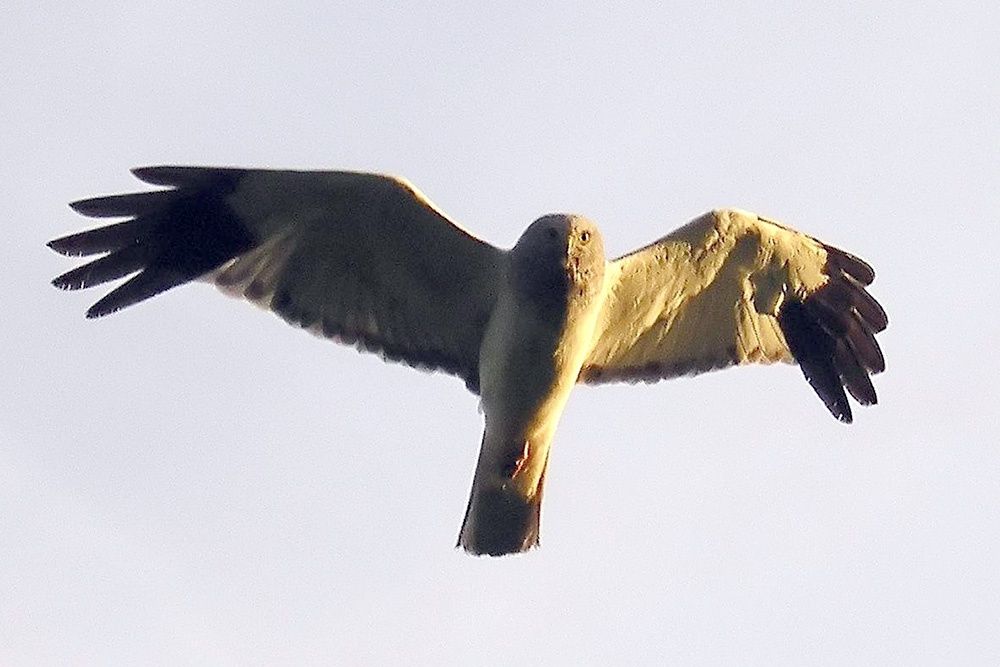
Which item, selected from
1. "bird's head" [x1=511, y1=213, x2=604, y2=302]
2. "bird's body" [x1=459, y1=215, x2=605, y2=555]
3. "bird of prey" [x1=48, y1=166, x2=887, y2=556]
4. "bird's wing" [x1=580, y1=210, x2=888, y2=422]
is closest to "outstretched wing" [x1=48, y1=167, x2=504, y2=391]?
"bird of prey" [x1=48, y1=166, x2=887, y2=556]

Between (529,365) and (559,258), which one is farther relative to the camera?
(529,365)

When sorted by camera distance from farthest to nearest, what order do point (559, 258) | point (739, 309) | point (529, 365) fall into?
1. point (739, 309)
2. point (529, 365)
3. point (559, 258)

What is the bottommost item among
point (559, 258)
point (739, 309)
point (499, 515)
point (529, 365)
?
point (499, 515)

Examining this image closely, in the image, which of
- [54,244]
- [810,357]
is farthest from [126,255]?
[810,357]

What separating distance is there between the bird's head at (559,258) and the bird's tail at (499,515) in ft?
4.04

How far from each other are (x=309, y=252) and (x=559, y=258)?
1.79 m

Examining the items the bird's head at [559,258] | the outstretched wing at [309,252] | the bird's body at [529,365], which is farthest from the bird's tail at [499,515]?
the bird's head at [559,258]

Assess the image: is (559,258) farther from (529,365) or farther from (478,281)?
(478,281)

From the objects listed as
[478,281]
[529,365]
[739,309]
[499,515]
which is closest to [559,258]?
[529,365]

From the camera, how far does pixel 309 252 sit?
37.7 ft

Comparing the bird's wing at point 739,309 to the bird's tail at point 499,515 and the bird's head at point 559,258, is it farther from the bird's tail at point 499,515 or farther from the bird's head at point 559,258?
the bird's tail at point 499,515

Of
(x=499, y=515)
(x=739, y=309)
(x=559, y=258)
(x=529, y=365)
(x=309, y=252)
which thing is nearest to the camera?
(x=559, y=258)

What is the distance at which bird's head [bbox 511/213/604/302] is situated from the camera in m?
10.5

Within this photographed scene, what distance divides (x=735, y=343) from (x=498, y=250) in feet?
6.41
